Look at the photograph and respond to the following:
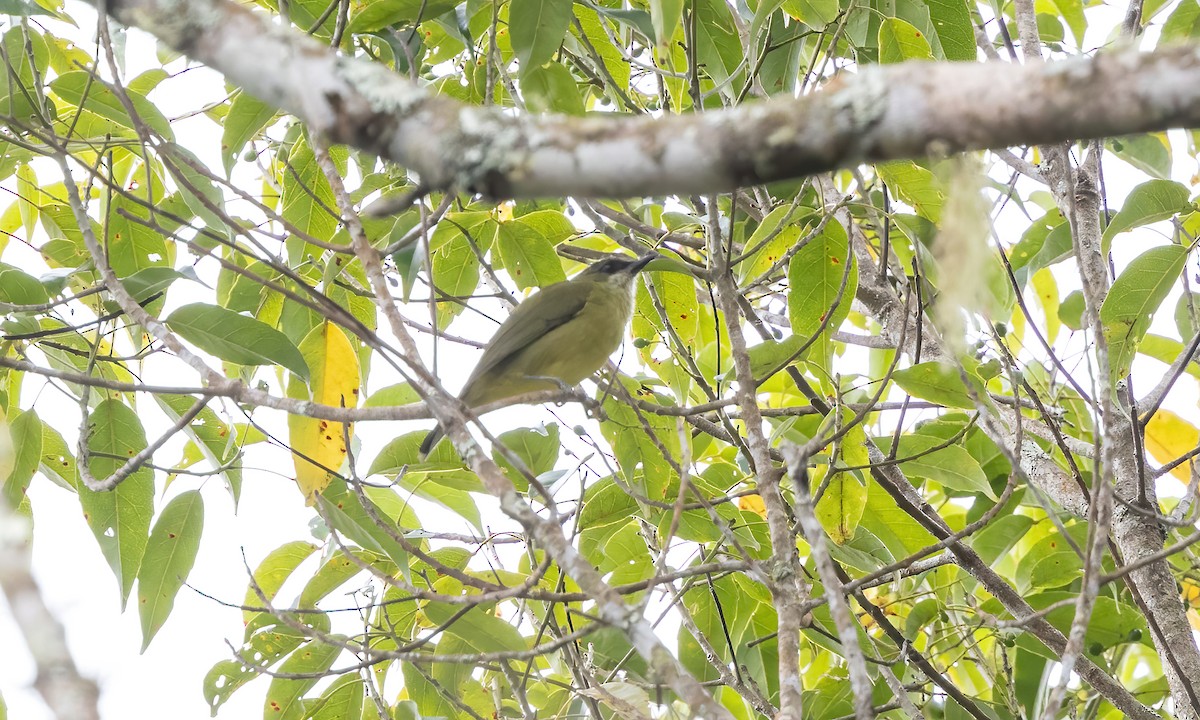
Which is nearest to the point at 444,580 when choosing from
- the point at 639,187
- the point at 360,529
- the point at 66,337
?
the point at 360,529

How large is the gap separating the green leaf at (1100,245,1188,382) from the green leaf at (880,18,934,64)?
77 centimetres

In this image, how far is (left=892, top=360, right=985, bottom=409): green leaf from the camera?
268 cm

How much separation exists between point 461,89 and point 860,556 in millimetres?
1748

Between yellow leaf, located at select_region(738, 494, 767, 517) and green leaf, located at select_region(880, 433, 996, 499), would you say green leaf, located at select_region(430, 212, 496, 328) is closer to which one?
yellow leaf, located at select_region(738, 494, 767, 517)

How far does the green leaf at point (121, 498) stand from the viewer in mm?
3020

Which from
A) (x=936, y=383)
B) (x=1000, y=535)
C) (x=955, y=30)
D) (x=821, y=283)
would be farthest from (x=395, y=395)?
(x=1000, y=535)

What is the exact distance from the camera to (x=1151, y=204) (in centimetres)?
276

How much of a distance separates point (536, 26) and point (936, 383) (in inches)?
51.6

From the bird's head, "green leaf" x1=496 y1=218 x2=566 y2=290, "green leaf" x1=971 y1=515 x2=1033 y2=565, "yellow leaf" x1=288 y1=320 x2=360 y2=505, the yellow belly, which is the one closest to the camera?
"yellow leaf" x1=288 y1=320 x2=360 y2=505

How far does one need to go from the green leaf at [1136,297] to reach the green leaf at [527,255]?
153 centimetres

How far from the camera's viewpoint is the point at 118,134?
10.6 feet

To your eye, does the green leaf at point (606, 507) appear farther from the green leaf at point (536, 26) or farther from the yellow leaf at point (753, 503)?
the green leaf at point (536, 26)

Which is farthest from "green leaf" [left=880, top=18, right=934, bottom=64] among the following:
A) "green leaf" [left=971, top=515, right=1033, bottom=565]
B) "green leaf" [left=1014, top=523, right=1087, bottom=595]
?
"green leaf" [left=971, top=515, right=1033, bottom=565]

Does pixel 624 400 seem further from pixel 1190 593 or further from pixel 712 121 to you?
pixel 1190 593
